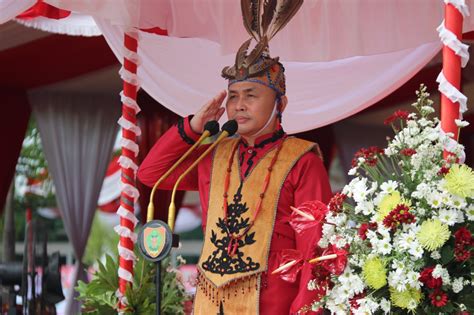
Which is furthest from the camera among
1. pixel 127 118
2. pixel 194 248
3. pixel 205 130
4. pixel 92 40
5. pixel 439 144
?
pixel 194 248

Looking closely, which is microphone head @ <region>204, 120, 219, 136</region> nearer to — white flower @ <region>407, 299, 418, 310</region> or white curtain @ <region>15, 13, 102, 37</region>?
white flower @ <region>407, 299, 418, 310</region>

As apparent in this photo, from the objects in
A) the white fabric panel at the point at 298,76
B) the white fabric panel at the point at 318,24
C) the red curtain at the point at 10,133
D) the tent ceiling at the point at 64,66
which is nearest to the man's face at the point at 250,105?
the white fabric panel at the point at 318,24

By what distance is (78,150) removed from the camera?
9.04 m

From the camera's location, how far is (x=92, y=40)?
7.23 meters

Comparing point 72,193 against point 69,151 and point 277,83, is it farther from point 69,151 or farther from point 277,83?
point 277,83

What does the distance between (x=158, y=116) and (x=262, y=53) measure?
5457 millimetres

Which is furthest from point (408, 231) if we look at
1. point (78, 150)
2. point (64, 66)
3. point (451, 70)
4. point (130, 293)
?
point (78, 150)

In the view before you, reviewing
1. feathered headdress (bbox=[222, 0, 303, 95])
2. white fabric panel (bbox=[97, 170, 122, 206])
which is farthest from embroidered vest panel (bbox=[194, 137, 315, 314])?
white fabric panel (bbox=[97, 170, 122, 206])

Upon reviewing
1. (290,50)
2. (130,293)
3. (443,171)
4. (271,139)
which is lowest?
(130,293)

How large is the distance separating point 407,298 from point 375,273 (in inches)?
4.2

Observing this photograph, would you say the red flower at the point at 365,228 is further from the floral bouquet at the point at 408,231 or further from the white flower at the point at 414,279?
A: the white flower at the point at 414,279

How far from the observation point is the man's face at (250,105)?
3.27 meters

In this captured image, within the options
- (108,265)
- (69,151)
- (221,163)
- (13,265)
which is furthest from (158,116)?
(221,163)

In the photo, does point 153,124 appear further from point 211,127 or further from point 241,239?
point 211,127
